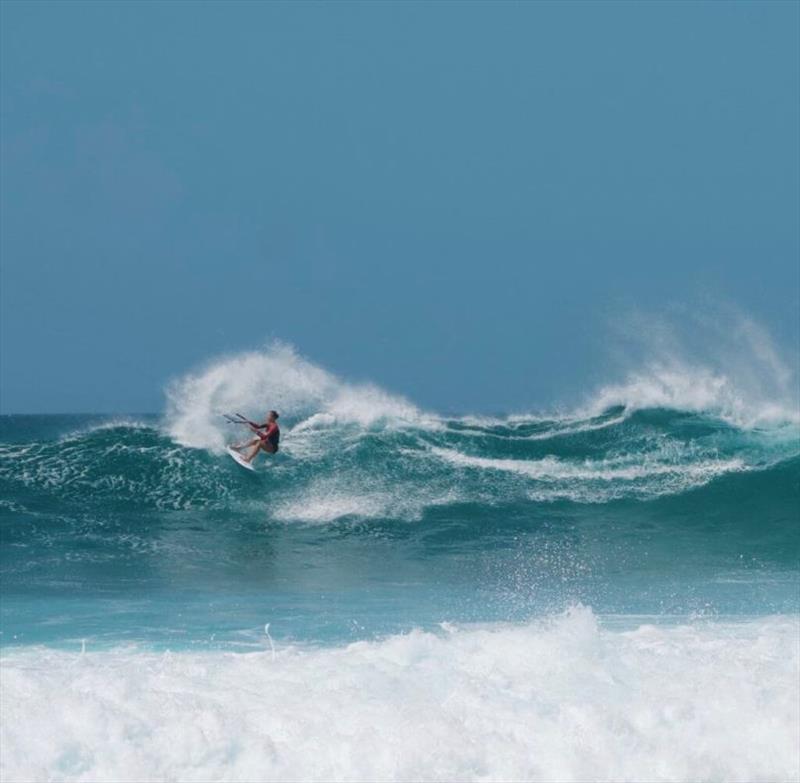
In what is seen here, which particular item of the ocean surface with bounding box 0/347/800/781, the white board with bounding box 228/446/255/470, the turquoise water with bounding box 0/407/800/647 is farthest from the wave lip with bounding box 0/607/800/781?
the white board with bounding box 228/446/255/470

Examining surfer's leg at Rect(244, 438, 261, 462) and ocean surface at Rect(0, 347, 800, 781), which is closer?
ocean surface at Rect(0, 347, 800, 781)

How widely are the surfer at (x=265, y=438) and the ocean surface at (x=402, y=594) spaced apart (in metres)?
0.28

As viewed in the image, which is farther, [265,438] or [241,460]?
[241,460]

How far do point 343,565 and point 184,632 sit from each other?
3198 mm

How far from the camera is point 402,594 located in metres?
11.0

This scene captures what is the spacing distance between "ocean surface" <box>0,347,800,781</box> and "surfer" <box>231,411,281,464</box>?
0.28m

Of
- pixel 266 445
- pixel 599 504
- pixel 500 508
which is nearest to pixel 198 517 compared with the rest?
pixel 266 445

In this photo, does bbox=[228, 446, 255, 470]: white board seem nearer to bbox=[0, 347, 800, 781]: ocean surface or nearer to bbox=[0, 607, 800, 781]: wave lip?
bbox=[0, 347, 800, 781]: ocean surface

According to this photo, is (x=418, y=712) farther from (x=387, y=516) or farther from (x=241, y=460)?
(x=241, y=460)

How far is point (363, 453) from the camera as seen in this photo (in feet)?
51.7

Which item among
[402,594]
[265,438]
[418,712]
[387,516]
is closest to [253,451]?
[265,438]

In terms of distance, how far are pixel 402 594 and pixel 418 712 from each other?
12.9ft

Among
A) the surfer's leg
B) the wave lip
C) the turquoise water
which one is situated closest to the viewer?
the wave lip

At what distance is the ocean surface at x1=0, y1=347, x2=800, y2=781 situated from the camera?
6742 millimetres
